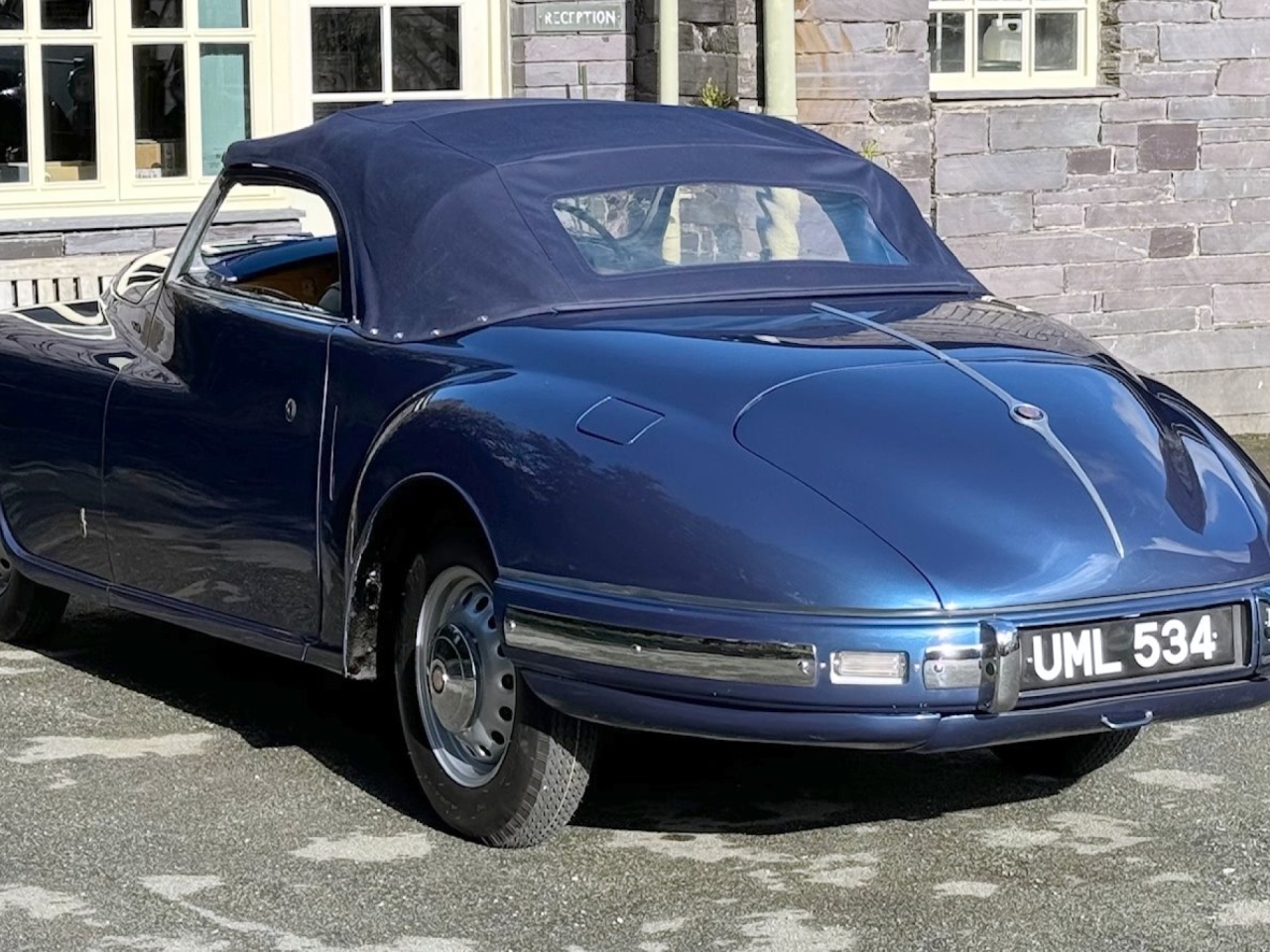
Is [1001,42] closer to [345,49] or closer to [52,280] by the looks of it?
[345,49]

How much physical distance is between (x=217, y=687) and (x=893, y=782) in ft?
6.42

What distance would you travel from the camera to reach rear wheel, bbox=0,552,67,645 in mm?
7328

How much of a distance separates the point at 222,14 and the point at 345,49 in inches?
22.3

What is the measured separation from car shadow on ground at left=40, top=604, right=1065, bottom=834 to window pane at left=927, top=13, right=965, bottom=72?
5861mm

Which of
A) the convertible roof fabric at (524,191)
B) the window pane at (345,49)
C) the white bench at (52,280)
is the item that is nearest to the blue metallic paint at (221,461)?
the convertible roof fabric at (524,191)

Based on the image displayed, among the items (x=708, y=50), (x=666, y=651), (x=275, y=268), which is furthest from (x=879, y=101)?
(x=666, y=651)

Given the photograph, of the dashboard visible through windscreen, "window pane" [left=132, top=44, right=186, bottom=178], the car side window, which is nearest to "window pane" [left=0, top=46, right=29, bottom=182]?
"window pane" [left=132, top=44, right=186, bottom=178]

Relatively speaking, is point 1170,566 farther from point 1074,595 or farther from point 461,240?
point 461,240

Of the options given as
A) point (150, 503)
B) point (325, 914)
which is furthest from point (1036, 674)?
point (150, 503)

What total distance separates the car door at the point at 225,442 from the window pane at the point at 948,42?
5865 millimetres

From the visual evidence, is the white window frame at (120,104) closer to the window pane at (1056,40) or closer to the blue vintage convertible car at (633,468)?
the window pane at (1056,40)

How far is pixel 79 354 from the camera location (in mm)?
6703

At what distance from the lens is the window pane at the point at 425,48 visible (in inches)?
458

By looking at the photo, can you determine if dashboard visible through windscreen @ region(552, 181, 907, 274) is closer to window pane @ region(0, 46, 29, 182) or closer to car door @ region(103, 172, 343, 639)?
car door @ region(103, 172, 343, 639)
